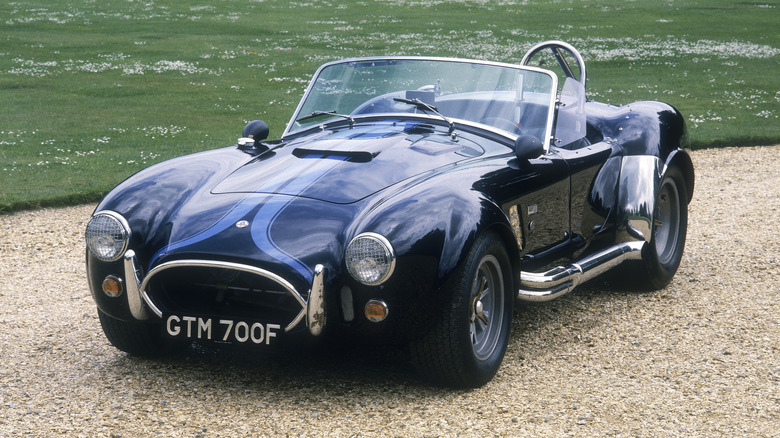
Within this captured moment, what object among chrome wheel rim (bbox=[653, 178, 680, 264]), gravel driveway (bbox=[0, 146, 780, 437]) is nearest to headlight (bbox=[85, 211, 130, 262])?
gravel driveway (bbox=[0, 146, 780, 437])

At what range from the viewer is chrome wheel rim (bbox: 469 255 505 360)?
4422 mm

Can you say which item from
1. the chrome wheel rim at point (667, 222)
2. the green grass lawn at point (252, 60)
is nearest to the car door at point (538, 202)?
the chrome wheel rim at point (667, 222)

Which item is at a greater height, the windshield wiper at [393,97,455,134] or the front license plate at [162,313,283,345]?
the windshield wiper at [393,97,455,134]

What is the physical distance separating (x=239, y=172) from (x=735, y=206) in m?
5.81

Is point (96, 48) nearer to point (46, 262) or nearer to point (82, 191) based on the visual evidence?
point (82, 191)

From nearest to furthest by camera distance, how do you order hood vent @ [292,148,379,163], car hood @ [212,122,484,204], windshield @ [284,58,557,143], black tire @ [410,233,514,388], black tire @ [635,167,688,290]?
black tire @ [410,233,514,388], car hood @ [212,122,484,204], hood vent @ [292,148,379,163], windshield @ [284,58,557,143], black tire @ [635,167,688,290]

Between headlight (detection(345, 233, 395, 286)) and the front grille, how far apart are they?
0.32m

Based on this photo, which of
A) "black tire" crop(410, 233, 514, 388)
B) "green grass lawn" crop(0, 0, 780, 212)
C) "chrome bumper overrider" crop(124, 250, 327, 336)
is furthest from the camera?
"green grass lawn" crop(0, 0, 780, 212)

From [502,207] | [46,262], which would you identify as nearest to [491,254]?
[502,207]

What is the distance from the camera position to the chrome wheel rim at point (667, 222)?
21.7 ft

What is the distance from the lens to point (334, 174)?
4.64 metres

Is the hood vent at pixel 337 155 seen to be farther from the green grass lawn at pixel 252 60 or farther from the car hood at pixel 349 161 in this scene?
the green grass lawn at pixel 252 60

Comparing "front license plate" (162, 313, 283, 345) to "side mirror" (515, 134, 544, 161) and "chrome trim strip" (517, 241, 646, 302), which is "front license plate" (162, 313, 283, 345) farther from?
"side mirror" (515, 134, 544, 161)

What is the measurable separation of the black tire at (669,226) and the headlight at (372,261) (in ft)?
9.39
